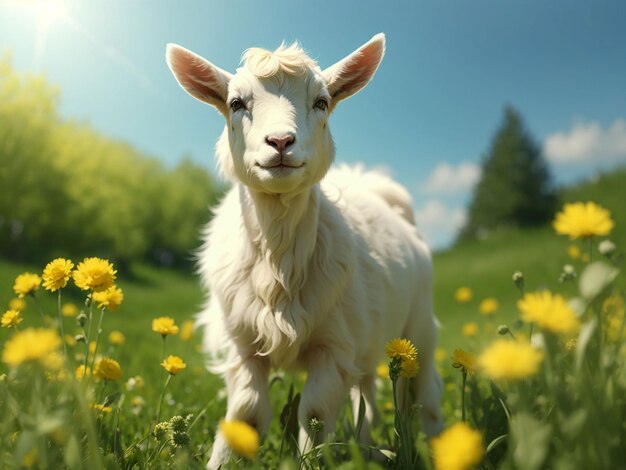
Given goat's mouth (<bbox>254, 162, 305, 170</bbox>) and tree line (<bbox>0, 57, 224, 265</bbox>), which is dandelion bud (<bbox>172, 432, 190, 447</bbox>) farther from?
tree line (<bbox>0, 57, 224, 265</bbox>)

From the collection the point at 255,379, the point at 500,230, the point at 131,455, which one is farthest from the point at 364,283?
the point at 500,230

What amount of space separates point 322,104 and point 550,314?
2.04 meters

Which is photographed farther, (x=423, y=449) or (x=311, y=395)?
(x=311, y=395)

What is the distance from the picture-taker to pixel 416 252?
185 inches

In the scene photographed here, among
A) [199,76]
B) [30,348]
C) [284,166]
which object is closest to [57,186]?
[199,76]

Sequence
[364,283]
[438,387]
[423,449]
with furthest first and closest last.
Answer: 1. [438,387]
2. [364,283]
3. [423,449]

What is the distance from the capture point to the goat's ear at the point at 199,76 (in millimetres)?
3350

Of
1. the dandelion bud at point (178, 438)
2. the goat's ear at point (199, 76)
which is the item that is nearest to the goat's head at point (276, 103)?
the goat's ear at point (199, 76)

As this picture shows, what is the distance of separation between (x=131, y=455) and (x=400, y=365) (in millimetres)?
1260

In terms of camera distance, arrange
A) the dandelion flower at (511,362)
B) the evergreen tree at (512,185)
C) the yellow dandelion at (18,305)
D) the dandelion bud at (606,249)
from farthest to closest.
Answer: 1. the evergreen tree at (512,185)
2. the yellow dandelion at (18,305)
3. the dandelion bud at (606,249)
4. the dandelion flower at (511,362)

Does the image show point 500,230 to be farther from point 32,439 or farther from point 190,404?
point 32,439

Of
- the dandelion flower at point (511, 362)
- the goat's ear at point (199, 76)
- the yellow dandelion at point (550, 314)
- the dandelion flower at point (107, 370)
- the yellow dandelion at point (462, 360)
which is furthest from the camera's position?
the goat's ear at point (199, 76)

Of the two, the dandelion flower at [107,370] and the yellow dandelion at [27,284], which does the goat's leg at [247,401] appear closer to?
the dandelion flower at [107,370]

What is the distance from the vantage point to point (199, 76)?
11.2 feet
